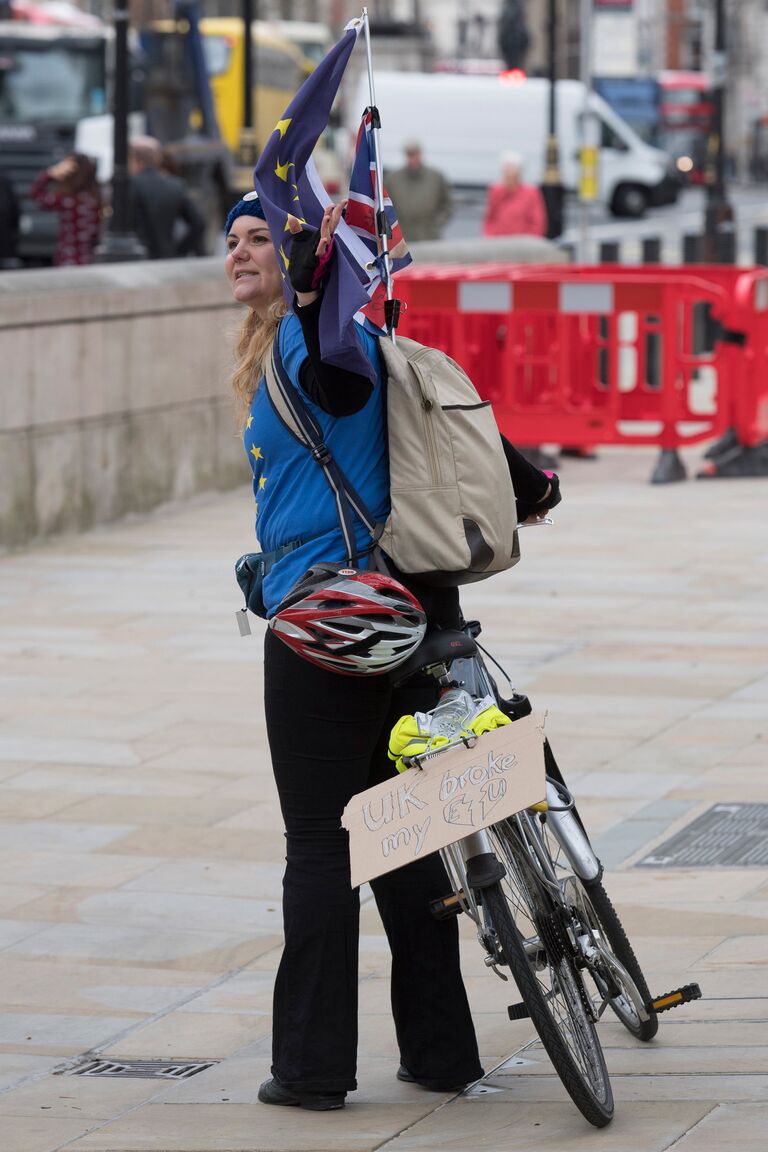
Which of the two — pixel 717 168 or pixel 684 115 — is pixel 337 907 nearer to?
pixel 717 168

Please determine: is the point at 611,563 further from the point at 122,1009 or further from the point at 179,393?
the point at 122,1009

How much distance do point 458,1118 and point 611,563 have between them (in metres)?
6.78

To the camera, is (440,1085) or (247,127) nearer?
(440,1085)

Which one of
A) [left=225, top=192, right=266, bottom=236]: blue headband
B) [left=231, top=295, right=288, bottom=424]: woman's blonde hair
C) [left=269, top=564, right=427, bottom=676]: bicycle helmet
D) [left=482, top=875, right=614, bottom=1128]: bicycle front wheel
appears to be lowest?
[left=482, top=875, right=614, bottom=1128]: bicycle front wheel

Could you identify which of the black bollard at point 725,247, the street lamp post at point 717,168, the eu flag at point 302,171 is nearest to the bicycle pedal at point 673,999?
the eu flag at point 302,171

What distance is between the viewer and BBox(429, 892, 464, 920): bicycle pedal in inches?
166

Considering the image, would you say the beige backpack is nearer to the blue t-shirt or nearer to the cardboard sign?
the blue t-shirt

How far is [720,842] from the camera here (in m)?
6.14

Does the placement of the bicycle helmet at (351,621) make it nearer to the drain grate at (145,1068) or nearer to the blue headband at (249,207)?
the blue headband at (249,207)

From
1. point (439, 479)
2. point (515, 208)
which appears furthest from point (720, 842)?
point (515, 208)

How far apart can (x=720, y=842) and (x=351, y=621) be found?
2.41m

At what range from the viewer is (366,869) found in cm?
404

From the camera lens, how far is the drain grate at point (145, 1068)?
4594 millimetres

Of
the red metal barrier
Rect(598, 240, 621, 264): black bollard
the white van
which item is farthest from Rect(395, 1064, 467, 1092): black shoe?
the white van
